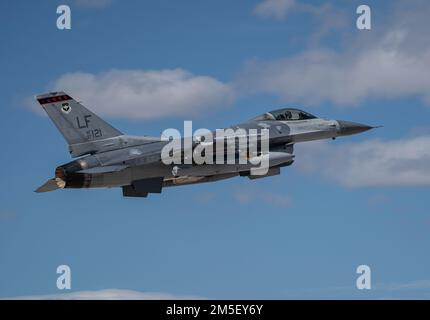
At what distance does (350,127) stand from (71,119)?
1366 cm

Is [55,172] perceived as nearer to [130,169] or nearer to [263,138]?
[130,169]

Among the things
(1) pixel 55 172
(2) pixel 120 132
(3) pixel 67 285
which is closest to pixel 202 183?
(2) pixel 120 132

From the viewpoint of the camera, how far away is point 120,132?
32.9 m

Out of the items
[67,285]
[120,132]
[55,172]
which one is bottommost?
[67,285]

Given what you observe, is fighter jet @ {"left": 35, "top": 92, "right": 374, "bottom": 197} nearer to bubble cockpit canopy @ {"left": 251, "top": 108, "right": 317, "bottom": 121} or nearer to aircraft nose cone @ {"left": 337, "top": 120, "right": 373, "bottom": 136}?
bubble cockpit canopy @ {"left": 251, "top": 108, "right": 317, "bottom": 121}

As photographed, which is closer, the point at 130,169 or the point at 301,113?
the point at 130,169

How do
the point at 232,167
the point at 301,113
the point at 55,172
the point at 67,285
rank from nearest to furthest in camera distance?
1. the point at 67,285
2. the point at 55,172
3. the point at 232,167
4. the point at 301,113

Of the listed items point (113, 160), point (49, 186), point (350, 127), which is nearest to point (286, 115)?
point (350, 127)

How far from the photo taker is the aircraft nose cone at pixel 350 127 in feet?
122

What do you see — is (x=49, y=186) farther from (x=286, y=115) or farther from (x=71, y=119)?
(x=286, y=115)

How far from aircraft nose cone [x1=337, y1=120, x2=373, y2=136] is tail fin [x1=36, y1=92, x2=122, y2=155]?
11.6 metres

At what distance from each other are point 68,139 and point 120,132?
7.41 ft

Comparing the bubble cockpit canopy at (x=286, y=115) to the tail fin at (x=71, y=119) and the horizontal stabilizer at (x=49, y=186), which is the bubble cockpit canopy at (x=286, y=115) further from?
the horizontal stabilizer at (x=49, y=186)

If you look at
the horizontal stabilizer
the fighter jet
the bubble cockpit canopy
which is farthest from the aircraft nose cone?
the horizontal stabilizer
